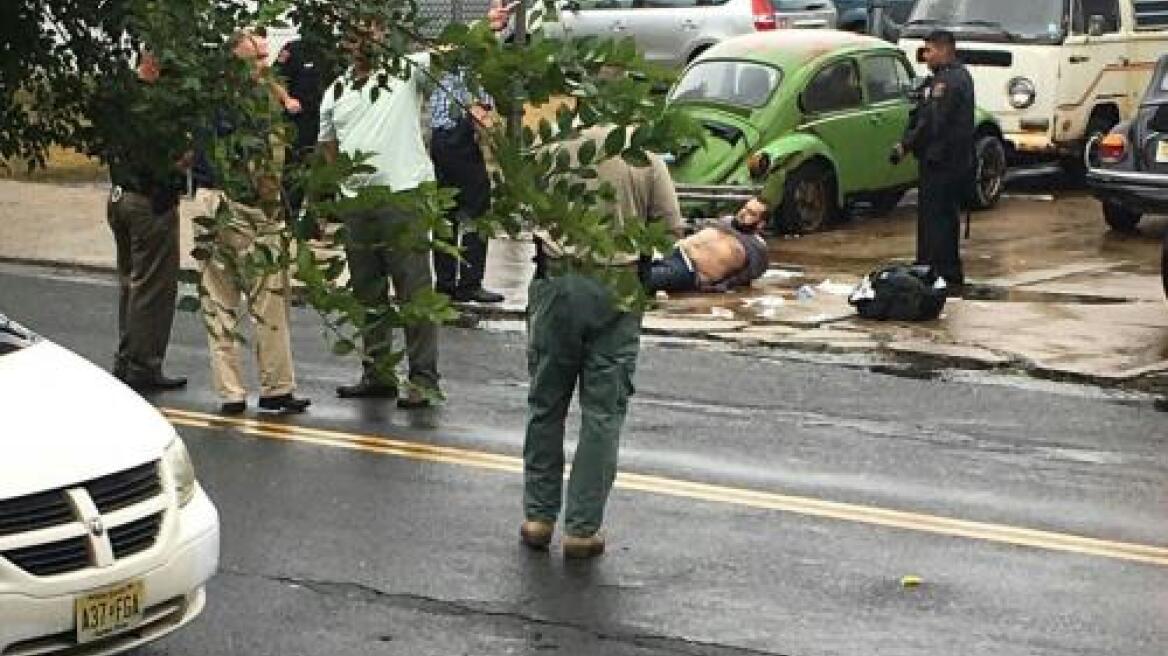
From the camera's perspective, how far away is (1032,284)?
52.9 ft

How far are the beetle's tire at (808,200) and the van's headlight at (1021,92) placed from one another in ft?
9.28

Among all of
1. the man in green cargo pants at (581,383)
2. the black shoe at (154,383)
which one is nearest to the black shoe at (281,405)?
the black shoe at (154,383)

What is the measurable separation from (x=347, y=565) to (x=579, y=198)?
3.88 meters

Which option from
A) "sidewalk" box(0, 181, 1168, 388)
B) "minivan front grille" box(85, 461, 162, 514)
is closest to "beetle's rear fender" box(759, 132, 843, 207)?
"sidewalk" box(0, 181, 1168, 388)

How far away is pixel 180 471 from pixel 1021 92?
14992 millimetres

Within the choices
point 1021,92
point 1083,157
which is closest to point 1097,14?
point 1021,92

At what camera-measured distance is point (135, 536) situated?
652 centimetres

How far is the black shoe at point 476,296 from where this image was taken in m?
15.2

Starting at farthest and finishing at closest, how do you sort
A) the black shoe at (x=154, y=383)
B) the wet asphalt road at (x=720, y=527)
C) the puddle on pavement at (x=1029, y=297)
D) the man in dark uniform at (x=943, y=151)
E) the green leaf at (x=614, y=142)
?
the man in dark uniform at (x=943, y=151) → the puddle on pavement at (x=1029, y=297) → the black shoe at (x=154, y=383) → the wet asphalt road at (x=720, y=527) → the green leaf at (x=614, y=142)

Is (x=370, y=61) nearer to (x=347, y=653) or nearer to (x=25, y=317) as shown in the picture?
(x=347, y=653)

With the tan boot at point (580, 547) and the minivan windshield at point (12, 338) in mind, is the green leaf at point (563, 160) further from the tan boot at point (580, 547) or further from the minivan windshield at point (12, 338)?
the tan boot at point (580, 547)

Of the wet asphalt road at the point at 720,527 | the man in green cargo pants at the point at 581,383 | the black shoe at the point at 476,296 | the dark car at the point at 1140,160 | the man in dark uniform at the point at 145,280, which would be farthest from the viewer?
the dark car at the point at 1140,160

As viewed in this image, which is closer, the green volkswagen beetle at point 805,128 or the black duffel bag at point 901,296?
the black duffel bag at point 901,296

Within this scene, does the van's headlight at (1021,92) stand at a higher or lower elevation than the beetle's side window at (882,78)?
lower
